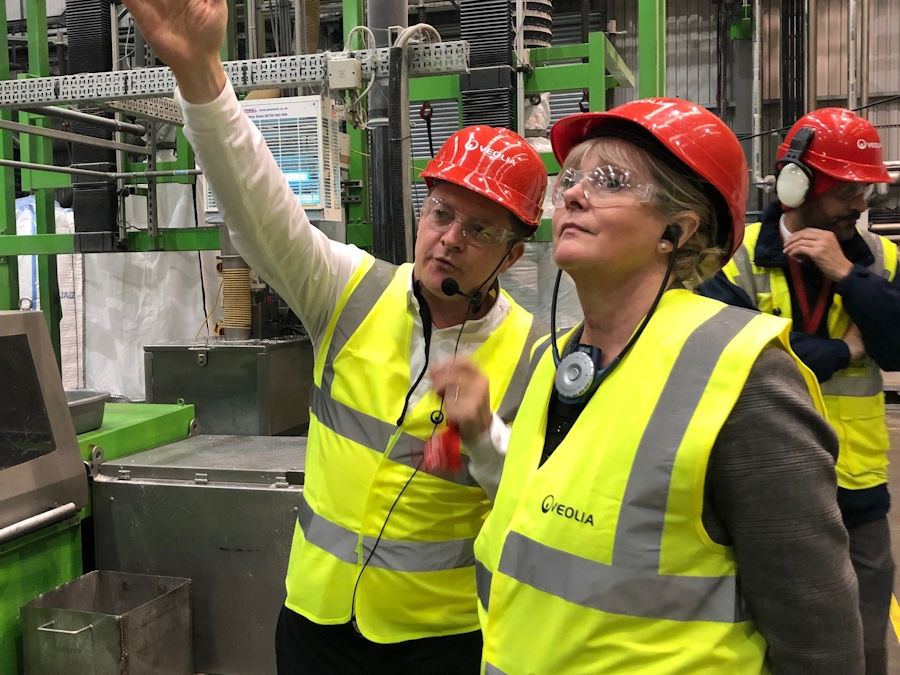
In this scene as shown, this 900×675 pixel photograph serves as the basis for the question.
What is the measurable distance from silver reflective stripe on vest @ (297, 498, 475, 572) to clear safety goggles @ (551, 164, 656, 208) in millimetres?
766

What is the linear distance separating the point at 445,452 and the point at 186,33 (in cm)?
76

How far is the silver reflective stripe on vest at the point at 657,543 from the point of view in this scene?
3.01ft

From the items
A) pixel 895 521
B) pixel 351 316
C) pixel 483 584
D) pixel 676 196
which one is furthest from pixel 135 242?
pixel 895 521

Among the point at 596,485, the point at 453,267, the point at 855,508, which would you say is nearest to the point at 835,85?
the point at 855,508

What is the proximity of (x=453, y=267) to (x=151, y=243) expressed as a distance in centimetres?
331

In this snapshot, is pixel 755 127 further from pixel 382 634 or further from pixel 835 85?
pixel 382 634

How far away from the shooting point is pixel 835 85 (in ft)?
28.5

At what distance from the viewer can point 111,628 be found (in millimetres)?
2205

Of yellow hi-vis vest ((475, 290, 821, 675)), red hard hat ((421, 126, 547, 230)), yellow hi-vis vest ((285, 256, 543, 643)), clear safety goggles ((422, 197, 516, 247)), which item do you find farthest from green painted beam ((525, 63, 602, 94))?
yellow hi-vis vest ((475, 290, 821, 675))

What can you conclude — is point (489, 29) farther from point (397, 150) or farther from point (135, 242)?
point (135, 242)

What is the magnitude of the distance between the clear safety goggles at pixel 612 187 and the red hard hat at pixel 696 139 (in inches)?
2.3

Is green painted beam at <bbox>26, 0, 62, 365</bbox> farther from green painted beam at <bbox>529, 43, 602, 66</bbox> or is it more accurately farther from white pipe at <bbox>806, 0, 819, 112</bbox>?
white pipe at <bbox>806, 0, 819, 112</bbox>

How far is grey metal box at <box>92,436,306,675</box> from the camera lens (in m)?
2.39

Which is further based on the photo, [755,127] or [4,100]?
[755,127]
